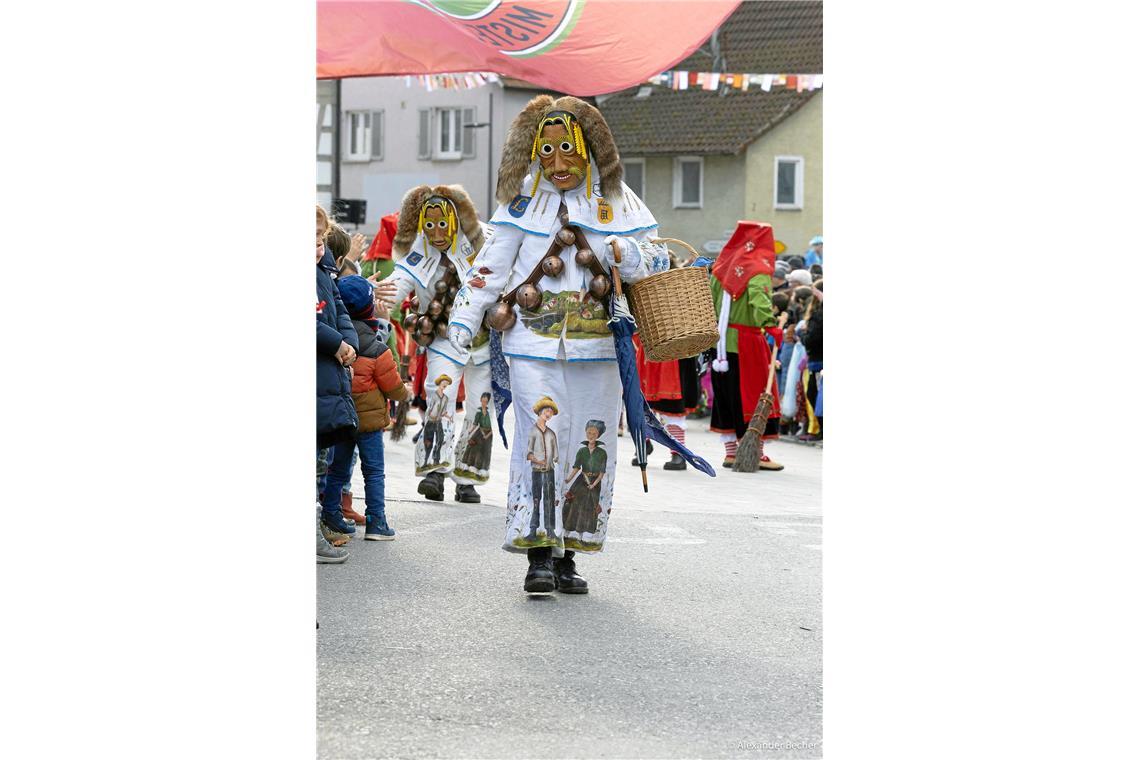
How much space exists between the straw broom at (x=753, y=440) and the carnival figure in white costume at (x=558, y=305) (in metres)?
6.30

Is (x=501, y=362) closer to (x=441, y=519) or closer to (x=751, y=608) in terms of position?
(x=751, y=608)

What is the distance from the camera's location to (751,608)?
679 centimetres

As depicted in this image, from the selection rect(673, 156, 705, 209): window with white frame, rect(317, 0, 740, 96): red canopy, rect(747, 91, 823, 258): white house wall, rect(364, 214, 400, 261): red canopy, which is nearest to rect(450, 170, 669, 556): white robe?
rect(317, 0, 740, 96): red canopy

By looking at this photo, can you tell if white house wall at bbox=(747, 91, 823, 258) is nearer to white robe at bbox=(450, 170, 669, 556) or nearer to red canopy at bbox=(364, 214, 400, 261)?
red canopy at bbox=(364, 214, 400, 261)

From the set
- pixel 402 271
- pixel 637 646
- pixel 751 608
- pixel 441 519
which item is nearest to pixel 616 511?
pixel 441 519

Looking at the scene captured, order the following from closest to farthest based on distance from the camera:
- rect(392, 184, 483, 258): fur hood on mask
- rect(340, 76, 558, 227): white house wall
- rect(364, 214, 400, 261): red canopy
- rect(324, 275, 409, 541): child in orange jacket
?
rect(324, 275, 409, 541): child in orange jacket, rect(392, 184, 483, 258): fur hood on mask, rect(364, 214, 400, 261): red canopy, rect(340, 76, 558, 227): white house wall

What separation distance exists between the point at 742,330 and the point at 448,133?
120ft

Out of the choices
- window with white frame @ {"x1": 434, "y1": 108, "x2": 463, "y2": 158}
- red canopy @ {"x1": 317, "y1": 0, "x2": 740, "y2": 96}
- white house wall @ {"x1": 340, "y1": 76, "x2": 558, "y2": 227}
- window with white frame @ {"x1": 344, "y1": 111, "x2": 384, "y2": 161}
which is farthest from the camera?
window with white frame @ {"x1": 344, "y1": 111, "x2": 384, "y2": 161}

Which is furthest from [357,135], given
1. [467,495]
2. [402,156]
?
[467,495]

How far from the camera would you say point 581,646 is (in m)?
5.93

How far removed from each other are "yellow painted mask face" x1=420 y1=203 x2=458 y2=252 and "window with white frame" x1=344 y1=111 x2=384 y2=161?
1564 inches

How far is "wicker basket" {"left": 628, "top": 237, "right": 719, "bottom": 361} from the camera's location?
6578 mm

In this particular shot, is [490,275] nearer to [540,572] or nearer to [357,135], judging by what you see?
[540,572]

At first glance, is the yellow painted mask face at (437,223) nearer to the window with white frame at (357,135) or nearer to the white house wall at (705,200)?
the white house wall at (705,200)
